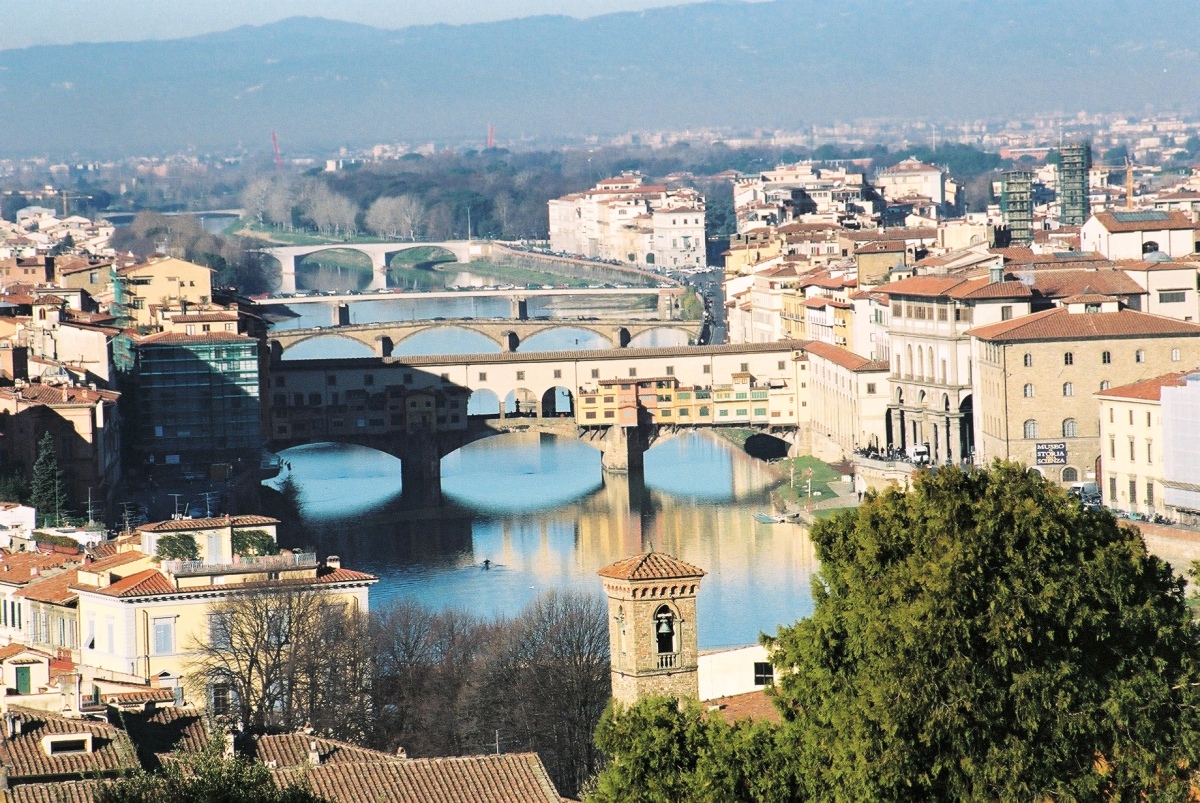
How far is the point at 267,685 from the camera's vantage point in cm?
1591

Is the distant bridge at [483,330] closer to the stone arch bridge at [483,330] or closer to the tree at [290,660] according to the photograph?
the stone arch bridge at [483,330]

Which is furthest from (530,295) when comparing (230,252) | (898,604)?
(898,604)

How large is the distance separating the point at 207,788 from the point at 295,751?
3.33 meters

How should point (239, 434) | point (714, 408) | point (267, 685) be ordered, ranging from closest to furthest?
point (267, 685), point (239, 434), point (714, 408)

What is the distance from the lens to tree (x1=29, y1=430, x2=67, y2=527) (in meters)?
28.3

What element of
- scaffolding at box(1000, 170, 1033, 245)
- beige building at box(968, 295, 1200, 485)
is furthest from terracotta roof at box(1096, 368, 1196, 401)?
scaffolding at box(1000, 170, 1033, 245)

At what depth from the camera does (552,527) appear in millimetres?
33031

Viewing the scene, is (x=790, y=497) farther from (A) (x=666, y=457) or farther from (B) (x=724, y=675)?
Answer: (B) (x=724, y=675)

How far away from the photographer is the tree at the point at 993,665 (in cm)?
1018

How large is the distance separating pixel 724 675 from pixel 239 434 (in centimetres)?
2316

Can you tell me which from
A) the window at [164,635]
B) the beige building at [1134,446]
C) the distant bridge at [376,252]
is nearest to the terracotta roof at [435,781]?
the window at [164,635]

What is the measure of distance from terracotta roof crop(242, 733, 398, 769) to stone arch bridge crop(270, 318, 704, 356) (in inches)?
1491

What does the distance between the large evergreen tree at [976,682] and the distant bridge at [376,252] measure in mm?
68037

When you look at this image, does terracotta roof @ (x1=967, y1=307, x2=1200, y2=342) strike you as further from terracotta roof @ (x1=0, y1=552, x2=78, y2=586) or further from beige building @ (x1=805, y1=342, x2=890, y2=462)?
terracotta roof @ (x1=0, y1=552, x2=78, y2=586)
